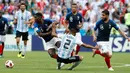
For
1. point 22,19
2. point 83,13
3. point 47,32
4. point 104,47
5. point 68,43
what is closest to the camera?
point 68,43

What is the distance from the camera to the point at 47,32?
66.5 ft

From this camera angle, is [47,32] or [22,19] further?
[22,19]

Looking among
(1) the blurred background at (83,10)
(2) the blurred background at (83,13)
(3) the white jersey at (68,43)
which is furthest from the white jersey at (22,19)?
(3) the white jersey at (68,43)

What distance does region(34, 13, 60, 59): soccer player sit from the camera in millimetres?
20031

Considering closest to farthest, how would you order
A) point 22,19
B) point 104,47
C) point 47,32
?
point 104,47 → point 47,32 → point 22,19

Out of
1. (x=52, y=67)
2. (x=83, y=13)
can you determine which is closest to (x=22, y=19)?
(x=52, y=67)

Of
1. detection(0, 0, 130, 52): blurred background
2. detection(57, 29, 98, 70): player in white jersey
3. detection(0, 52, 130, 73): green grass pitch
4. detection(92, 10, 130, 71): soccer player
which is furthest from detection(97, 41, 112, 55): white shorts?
detection(0, 0, 130, 52): blurred background

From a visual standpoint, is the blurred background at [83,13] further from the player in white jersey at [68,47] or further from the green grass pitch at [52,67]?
the player in white jersey at [68,47]

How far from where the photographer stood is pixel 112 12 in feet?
123

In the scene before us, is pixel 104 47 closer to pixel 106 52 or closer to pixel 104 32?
pixel 106 52

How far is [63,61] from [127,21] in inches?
723

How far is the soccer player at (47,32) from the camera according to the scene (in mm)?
20031

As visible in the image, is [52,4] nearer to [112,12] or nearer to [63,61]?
[112,12]

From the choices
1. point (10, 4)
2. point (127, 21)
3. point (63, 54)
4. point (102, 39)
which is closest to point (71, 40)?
point (63, 54)
